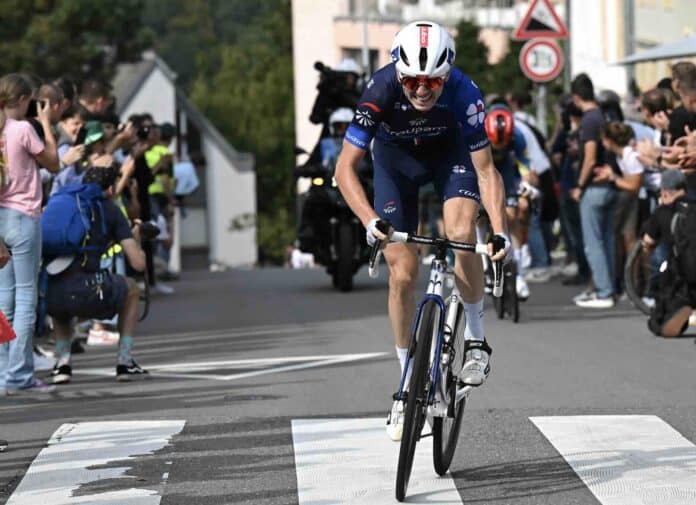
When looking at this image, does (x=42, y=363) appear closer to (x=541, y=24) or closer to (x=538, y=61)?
(x=538, y=61)

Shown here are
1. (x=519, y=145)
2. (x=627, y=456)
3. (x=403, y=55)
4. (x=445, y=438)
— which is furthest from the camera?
(x=519, y=145)

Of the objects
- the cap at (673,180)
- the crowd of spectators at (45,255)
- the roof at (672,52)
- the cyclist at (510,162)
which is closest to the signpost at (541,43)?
the roof at (672,52)

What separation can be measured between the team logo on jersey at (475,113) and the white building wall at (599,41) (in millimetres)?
49664

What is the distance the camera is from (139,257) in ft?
43.3

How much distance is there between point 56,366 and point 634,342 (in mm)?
4652

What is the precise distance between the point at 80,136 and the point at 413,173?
23.2 ft

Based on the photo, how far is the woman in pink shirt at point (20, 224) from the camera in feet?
41.1

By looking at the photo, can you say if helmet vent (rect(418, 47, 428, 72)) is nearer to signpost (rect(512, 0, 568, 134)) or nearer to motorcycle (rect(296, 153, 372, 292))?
motorcycle (rect(296, 153, 372, 292))

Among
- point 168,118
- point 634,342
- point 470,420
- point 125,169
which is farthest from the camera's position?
point 168,118

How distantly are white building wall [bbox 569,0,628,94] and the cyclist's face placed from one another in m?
49.9

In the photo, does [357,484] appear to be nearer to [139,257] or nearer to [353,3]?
[139,257]

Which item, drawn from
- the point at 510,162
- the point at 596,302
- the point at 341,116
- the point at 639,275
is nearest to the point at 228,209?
the point at 341,116

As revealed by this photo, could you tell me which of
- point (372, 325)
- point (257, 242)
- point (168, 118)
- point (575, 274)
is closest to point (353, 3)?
point (168, 118)

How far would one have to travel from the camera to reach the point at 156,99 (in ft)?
318
